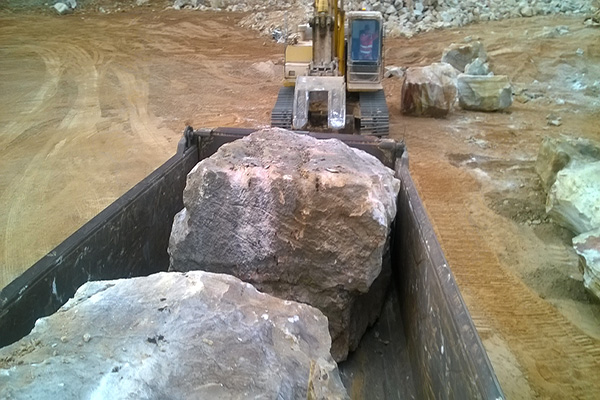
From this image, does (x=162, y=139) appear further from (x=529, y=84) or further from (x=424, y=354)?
(x=529, y=84)

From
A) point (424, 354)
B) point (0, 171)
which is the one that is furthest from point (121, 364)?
point (0, 171)

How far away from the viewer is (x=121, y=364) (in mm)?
1491

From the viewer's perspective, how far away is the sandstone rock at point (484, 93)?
7.88 meters

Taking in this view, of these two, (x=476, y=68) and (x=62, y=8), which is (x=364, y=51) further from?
(x=62, y=8)

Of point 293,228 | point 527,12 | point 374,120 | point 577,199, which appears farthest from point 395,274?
point 527,12

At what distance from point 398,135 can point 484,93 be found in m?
1.85

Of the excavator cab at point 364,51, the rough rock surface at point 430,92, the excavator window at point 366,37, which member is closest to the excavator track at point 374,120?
the excavator cab at point 364,51

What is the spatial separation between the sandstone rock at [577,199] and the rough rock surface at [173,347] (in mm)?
3193

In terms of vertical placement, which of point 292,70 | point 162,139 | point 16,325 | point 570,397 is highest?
point 292,70

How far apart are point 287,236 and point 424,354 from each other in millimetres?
819

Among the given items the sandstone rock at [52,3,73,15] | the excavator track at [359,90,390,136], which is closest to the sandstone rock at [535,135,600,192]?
the excavator track at [359,90,390,136]

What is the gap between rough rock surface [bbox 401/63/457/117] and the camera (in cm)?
763

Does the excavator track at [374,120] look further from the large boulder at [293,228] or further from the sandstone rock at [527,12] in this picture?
the sandstone rock at [527,12]

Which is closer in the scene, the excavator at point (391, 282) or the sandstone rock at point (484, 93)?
the excavator at point (391, 282)
